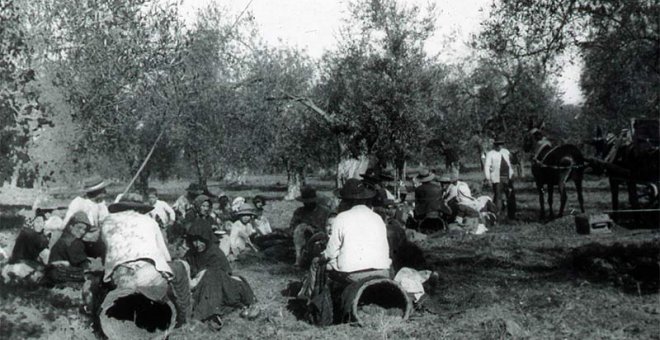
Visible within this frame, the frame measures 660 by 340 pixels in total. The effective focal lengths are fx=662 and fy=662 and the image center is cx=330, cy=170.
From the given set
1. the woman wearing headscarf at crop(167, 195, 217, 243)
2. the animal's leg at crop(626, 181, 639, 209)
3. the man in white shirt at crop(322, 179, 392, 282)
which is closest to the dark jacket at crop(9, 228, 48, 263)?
the woman wearing headscarf at crop(167, 195, 217, 243)

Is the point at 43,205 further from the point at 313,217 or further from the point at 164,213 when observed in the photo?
the point at 313,217

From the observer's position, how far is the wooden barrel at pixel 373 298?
6.93m

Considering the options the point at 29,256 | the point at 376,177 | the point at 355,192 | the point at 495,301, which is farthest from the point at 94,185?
the point at 376,177

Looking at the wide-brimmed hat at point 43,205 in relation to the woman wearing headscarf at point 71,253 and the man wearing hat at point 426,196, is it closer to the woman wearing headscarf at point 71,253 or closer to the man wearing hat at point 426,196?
the woman wearing headscarf at point 71,253

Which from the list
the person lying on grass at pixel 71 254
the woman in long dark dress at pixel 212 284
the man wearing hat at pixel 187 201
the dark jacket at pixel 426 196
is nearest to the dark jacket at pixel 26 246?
the person lying on grass at pixel 71 254

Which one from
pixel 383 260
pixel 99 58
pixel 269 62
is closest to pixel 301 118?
pixel 269 62

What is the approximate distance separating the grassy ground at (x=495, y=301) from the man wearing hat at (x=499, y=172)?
4.15m

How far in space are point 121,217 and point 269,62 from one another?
22075 millimetres

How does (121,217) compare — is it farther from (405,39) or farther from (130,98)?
(405,39)

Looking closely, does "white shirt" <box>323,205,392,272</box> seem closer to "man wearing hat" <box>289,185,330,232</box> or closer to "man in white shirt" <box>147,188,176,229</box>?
"man wearing hat" <box>289,185,330,232</box>

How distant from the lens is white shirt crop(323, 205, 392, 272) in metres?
7.27

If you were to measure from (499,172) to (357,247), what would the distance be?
9.48 meters

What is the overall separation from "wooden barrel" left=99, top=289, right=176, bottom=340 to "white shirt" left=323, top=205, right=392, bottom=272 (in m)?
1.88

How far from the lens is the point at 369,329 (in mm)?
6766
